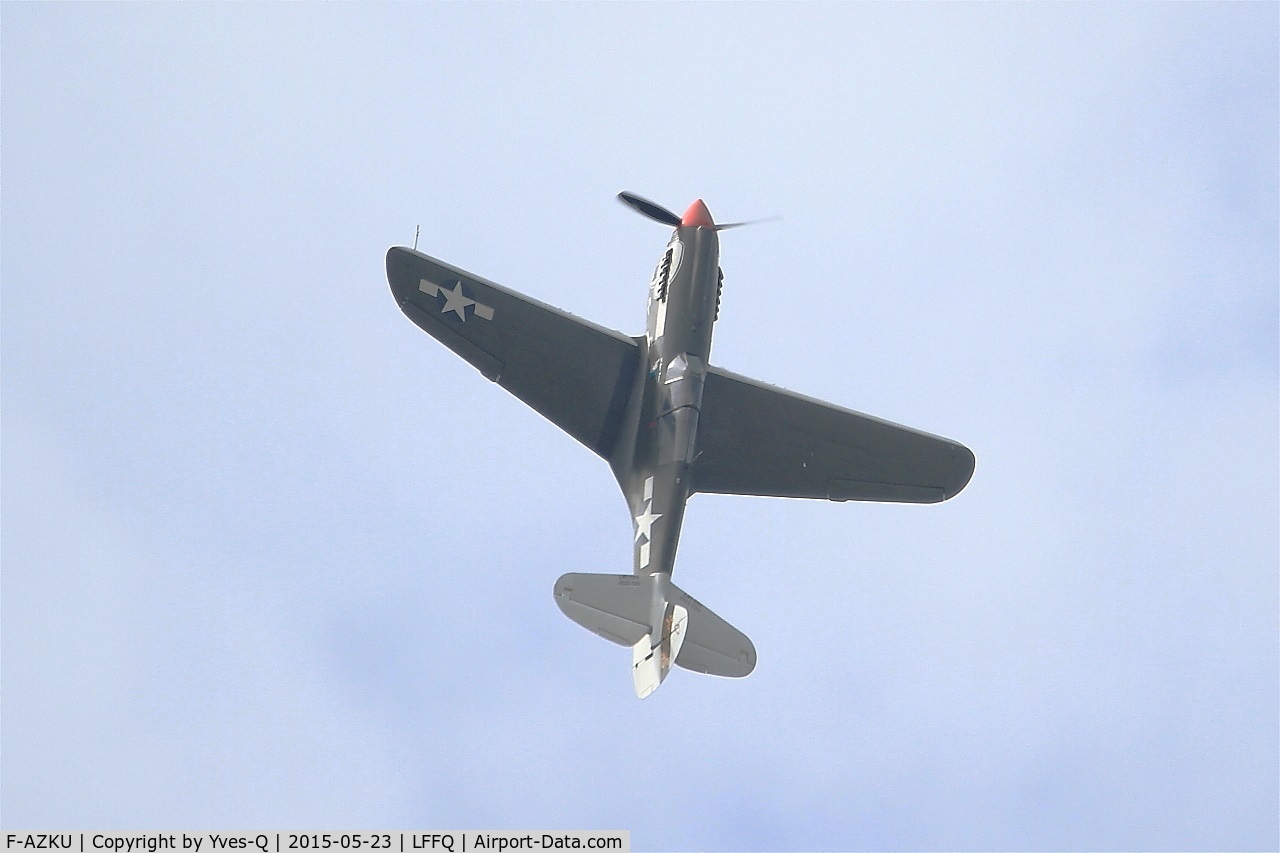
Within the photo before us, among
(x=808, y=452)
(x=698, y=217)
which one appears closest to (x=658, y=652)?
(x=808, y=452)

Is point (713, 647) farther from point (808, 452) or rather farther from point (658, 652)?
point (808, 452)

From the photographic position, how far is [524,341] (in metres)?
33.6

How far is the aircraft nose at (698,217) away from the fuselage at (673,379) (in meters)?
0.02

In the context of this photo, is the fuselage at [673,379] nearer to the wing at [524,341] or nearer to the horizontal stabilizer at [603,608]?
the wing at [524,341]

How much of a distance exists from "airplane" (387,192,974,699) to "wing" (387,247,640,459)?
0.02m

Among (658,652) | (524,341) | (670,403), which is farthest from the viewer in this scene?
(524,341)

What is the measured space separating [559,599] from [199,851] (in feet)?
22.6

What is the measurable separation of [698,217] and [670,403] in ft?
11.3

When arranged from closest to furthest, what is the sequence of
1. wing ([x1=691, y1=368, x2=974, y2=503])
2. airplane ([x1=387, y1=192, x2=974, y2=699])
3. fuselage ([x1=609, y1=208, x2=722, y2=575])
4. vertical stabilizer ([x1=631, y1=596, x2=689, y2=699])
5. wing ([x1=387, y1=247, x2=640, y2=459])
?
vertical stabilizer ([x1=631, y1=596, x2=689, y2=699]) → fuselage ([x1=609, y1=208, x2=722, y2=575]) → airplane ([x1=387, y1=192, x2=974, y2=699]) → wing ([x1=387, y1=247, x2=640, y2=459]) → wing ([x1=691, y1=368, x2=974, y2=503])

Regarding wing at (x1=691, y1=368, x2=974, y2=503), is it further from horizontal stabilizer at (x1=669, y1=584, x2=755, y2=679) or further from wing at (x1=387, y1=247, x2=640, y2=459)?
horizontal stabilizer at (x1=669, y1=584, x2=755, y2=679)

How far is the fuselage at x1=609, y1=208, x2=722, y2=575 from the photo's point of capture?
3206 centimetres

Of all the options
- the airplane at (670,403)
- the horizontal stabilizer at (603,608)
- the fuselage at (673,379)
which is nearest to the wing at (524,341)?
the airplane at (670,403)

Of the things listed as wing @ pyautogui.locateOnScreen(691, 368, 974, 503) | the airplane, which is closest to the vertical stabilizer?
the airplane

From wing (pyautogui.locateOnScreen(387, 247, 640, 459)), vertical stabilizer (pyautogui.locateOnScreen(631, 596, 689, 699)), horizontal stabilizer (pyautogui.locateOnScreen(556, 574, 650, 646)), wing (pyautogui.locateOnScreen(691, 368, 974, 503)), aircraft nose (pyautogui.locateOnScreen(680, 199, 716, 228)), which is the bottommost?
vertical stabilizer (pyautogui.locateOnScreen(631, 596, 689, 699))
